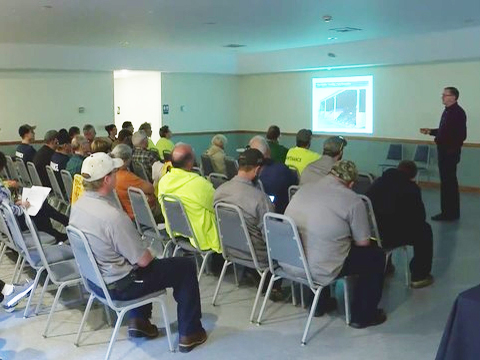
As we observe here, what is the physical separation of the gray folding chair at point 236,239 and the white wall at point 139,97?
29.3 ft

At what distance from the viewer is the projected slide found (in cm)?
1098

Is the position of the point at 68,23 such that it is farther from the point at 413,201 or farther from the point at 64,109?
the point at 413,201

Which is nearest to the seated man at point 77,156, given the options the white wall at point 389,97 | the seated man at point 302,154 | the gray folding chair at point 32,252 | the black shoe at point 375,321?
the gray folding chair at point 32,252

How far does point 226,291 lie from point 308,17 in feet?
14.8

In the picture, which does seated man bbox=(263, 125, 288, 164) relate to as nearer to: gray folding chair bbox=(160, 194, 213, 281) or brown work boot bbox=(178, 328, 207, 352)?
gray folding chair bbox=(160, 194, 213, 281)

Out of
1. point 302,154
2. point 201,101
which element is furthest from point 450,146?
point 201,101

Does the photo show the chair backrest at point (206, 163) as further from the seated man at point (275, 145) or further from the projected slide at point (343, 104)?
the projected slide at point (343, 104)

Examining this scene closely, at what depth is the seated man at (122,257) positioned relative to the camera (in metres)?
3.05

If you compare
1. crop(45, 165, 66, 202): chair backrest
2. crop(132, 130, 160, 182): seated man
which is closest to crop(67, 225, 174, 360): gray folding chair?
crop(45, 165, 66, 202): chair backrest

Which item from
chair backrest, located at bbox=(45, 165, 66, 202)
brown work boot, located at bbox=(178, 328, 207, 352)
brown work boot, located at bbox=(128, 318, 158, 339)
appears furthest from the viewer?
chair backrest, located at bbox=(45, 165, 66, 202)

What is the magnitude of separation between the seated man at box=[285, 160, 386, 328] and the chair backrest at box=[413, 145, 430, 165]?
6.62 m

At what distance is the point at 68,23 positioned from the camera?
799cm

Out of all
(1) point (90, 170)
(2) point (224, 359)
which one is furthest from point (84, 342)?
(1) point (90, 170)

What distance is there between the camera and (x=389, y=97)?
1048cm
